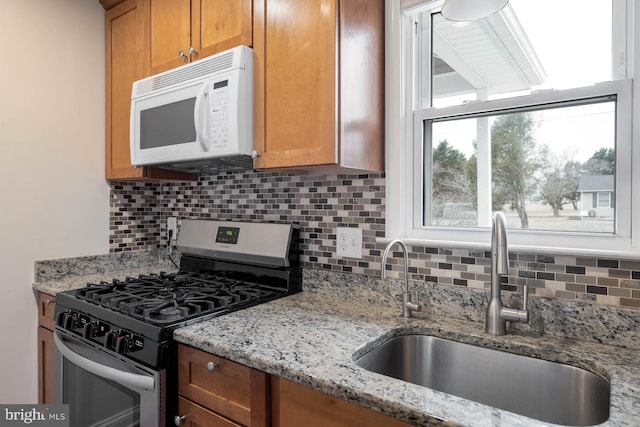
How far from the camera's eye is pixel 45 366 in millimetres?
1860

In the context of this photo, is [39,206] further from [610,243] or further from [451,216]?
[610,243]

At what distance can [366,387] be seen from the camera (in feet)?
2.71

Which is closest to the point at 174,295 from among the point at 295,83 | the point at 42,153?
the point at 295,83

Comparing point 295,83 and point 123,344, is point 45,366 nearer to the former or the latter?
point 123,344

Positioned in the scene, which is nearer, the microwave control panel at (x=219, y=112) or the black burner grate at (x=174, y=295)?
the black burner grate at (x=174, y=295)

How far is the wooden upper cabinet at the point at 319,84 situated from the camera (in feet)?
4.21

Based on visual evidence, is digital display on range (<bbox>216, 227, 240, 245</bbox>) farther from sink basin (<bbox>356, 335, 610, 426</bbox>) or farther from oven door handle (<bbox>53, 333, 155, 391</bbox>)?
sink basin (<bbox>356, 335, 610, 426</bbox>)

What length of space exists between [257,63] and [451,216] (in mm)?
954

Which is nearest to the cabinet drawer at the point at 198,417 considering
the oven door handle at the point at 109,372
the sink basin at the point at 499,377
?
the oven door handle at the point at 109,372

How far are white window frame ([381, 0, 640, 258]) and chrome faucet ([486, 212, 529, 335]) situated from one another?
0.14 meters

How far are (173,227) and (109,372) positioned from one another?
3.78ft

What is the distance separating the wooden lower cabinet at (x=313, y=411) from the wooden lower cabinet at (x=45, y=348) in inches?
55.5

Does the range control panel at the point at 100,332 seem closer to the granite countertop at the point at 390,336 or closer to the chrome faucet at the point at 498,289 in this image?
the granite countertop at the point at 390,336

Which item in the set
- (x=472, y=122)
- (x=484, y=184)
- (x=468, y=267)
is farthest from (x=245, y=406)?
(x=472, y=122)
